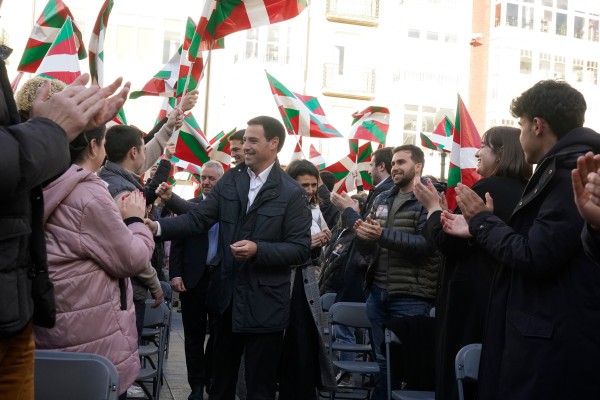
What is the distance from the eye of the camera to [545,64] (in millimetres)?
42531

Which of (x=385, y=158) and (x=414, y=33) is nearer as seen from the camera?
(x=385, y=158)

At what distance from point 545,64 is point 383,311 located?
125 ft

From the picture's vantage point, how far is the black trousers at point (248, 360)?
236 inches

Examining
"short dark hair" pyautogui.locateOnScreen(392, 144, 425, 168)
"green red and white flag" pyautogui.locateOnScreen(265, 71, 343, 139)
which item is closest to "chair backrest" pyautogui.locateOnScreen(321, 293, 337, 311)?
"short dark hair" pyautogui.locateOnScreen(392, 144, 425, 168)

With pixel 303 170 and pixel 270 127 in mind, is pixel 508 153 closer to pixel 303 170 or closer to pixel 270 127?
pixel 270 127

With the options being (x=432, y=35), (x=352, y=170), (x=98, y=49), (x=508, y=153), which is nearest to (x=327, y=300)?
(x=98, y=49)

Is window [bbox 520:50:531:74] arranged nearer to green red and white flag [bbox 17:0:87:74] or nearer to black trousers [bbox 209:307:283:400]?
green red and white flag [bbox 17:0:87:74]

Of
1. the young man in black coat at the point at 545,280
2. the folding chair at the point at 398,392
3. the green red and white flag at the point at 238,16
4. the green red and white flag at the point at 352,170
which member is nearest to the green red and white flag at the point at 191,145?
the green red and white flag at the point at 352,170

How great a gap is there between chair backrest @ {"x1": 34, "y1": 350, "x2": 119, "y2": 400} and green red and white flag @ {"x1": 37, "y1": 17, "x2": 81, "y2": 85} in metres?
4.38

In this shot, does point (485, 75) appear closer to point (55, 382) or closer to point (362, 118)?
point (362, 118)

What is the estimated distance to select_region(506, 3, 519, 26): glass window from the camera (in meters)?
41.9

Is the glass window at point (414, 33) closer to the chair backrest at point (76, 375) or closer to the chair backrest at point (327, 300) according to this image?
the chair backrest at point (327, 300)

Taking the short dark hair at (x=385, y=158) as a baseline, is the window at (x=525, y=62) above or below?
above

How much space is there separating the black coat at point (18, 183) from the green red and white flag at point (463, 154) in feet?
17.6
